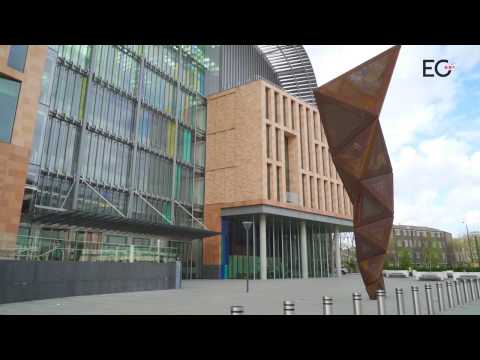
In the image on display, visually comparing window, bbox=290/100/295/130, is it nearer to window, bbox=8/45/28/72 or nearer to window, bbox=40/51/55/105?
window, bbox=40/51/55/105

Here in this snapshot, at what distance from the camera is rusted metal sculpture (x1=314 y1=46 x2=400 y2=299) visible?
12992 mm

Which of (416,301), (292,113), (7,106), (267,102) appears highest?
(292,113)

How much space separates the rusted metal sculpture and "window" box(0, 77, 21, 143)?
13.7 m

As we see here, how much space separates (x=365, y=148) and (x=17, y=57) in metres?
16.1

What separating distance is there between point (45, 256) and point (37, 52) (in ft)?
32.7

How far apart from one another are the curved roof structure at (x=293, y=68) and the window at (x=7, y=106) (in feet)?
148

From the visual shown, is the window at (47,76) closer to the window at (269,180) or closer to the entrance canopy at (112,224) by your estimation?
the entrance canopy at (112,224)

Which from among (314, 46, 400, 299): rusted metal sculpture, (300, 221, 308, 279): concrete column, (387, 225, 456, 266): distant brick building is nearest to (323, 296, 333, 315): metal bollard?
(314, 46, 400, 299): rusted metal sculpture

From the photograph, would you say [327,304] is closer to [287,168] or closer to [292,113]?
[287,168]

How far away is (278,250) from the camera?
1630 inches

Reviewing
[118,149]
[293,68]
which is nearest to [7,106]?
[118,149]

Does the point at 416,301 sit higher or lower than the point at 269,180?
lower

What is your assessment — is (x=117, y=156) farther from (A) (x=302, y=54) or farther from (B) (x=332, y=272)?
(A) (x=302, y=54)
